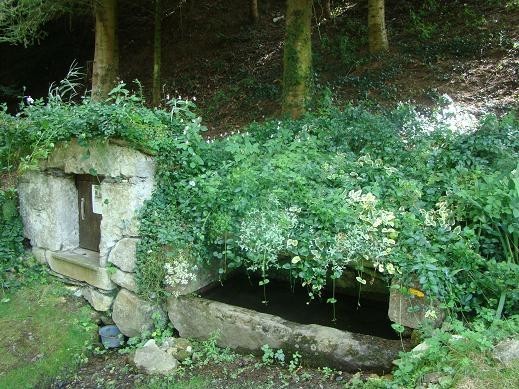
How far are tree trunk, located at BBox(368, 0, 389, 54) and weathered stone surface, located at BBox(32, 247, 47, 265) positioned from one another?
8627mm

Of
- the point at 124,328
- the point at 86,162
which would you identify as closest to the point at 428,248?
the point at 124,328

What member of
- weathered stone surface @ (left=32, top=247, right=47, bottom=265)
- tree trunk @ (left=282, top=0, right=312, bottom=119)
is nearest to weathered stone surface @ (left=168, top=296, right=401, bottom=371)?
weathered stone surface @ (left=32, top=247, right=47, bottom=265)

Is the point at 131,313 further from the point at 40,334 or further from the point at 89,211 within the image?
the point at 89,211

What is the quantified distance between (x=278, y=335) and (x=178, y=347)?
0.94 metres

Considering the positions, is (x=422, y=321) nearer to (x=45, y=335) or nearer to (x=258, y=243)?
(x=258, y=243)

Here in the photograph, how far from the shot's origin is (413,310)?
3.18m

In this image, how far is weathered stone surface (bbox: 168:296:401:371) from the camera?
3338 millimetres

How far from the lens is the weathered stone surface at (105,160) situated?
4.22 metres

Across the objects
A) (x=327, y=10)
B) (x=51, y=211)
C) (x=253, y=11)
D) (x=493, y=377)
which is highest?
(x=253, y=11)

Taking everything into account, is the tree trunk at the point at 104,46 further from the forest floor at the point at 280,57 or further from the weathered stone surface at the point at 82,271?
the weathered stone surface at the point at 82,271

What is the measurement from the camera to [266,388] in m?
3.32

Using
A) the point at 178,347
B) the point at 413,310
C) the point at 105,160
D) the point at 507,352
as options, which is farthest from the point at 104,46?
the point at 507,352

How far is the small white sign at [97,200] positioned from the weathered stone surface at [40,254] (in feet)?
2.87

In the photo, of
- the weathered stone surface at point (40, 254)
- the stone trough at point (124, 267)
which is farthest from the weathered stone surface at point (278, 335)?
the weathered stone surface at point (40, 254)
